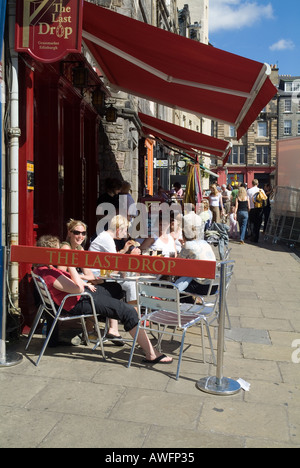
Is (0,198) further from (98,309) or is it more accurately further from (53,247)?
(98,309)

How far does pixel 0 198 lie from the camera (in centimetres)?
492

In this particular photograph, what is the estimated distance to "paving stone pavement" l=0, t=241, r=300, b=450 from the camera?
3260 millimetres

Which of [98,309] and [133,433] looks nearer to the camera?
[133,433]

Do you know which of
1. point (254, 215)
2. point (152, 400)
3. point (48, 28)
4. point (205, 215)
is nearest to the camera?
point (152, 400)

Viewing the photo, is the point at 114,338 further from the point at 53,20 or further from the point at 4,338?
the point at 53,20

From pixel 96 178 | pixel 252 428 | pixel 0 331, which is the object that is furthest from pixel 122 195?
pixel 252 428

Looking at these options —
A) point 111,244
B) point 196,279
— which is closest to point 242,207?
point 196,279

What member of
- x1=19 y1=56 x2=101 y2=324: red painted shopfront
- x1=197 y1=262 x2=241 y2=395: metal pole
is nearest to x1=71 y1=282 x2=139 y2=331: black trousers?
x1=197 y1=262 x2=241 y2=395: metal pole

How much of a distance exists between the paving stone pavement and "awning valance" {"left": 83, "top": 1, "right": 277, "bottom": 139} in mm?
2831

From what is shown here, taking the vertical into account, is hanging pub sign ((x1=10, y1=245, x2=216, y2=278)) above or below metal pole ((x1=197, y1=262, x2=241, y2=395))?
above

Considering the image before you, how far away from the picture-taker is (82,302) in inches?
189

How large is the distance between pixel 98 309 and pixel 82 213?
4.77m

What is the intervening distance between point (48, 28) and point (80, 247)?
7.45 ft

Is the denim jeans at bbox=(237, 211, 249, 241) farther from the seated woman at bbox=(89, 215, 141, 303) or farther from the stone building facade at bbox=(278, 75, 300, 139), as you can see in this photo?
the stone building facade at bbox=(278, 75, 300, 139)
